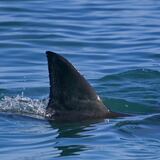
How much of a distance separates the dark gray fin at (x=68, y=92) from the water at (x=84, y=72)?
0.61 ft

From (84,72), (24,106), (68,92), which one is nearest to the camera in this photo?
(68,92)

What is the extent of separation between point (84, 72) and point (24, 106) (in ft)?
10.7

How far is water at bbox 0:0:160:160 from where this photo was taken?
10016 mm

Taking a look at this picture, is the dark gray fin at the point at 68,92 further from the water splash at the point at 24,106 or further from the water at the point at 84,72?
the water splash at the point at 24,106

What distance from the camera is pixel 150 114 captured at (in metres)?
11.5

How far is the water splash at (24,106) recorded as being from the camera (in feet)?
37.3

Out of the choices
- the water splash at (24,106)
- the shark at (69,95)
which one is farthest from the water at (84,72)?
the shark at (69,95)

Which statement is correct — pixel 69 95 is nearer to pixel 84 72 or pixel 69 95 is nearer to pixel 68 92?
pixel 68 92

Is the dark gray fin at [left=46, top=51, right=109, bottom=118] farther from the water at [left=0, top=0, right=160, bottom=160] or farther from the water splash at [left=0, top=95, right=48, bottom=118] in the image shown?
the water splash at [left=0, top=95, right=48, bottom=118]

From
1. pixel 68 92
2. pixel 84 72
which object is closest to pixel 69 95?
pixel 68 92

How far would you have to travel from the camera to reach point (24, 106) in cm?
1176

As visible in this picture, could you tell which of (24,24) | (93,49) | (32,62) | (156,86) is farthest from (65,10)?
(156,86)

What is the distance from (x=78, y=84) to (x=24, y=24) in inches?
344

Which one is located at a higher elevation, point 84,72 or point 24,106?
point 84,72
